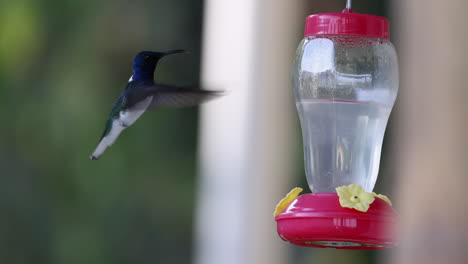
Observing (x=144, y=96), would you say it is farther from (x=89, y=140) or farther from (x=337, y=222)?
(x=89, y=140)

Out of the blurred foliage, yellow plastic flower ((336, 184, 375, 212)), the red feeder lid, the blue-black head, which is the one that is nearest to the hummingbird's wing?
the blue-black head

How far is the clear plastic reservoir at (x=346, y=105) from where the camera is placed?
3.39 meters

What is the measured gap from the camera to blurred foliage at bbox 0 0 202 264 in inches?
407

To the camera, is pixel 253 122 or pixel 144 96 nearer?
pixel 144 96

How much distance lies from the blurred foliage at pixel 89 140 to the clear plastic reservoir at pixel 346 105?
6607mm

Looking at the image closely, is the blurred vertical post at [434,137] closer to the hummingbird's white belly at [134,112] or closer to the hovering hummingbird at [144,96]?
the hovering hummingbird at [144,96]

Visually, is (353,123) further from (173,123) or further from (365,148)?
(173,123)

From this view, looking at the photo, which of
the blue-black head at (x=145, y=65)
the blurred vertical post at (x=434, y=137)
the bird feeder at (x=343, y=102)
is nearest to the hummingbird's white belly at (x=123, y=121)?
the blue-black head at (x=145, y=65)

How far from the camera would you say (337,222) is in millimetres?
2838

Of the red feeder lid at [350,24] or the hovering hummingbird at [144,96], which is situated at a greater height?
the red feeder lid at [350,24]

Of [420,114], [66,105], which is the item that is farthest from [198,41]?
[420,114]

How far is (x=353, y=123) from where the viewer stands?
3.42m

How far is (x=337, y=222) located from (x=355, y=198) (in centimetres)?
8

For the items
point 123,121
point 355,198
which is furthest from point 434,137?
point 123,121
